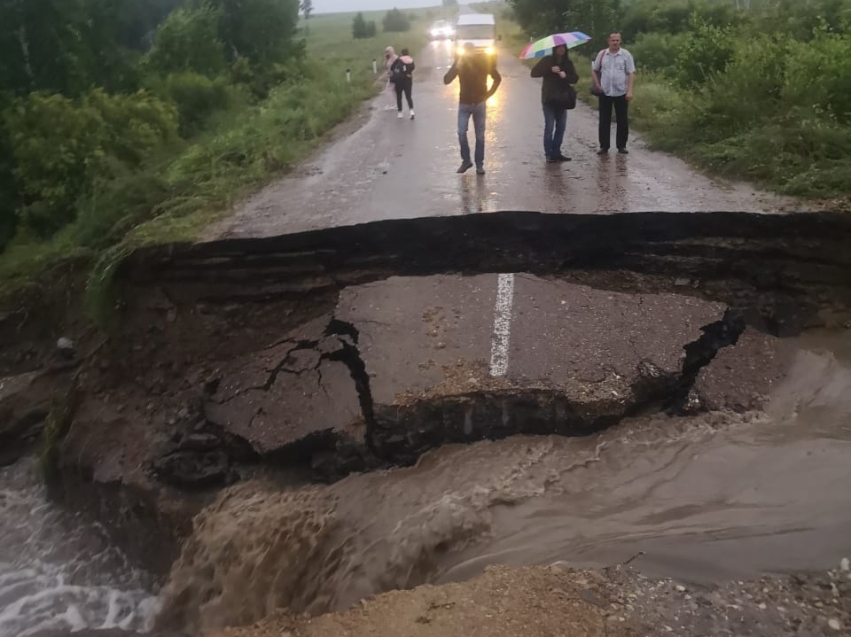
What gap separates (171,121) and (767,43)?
11.2 m

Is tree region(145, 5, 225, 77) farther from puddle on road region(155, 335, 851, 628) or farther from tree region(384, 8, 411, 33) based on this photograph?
tree region(384, 8, 411, 33)

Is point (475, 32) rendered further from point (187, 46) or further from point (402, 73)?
point (402, 73)

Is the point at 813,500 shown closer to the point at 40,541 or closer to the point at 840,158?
the point at 840,158

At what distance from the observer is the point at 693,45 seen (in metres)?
12.9

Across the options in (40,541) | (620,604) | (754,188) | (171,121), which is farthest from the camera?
(171,121)

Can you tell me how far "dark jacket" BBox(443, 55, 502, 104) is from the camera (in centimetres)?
820

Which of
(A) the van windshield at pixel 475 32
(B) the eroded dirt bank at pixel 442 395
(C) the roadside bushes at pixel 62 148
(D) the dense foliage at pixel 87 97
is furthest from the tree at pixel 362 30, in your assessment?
(B) the eroded dirt bank at pixel 442 395

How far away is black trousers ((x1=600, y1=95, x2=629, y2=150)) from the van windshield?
1973cm

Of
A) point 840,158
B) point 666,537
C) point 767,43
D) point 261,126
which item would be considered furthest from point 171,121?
point 666,537

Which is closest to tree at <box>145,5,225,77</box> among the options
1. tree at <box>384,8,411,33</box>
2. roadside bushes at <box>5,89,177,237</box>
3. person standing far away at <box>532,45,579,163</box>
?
roadside bushes at <box>5,89,177,237</box>

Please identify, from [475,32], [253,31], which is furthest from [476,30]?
[253,31]

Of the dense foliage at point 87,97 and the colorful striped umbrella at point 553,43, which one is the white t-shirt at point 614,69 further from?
the dense foliage at point 87,97

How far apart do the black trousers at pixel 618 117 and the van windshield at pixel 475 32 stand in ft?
64.7

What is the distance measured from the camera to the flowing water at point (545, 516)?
13.5 feet
